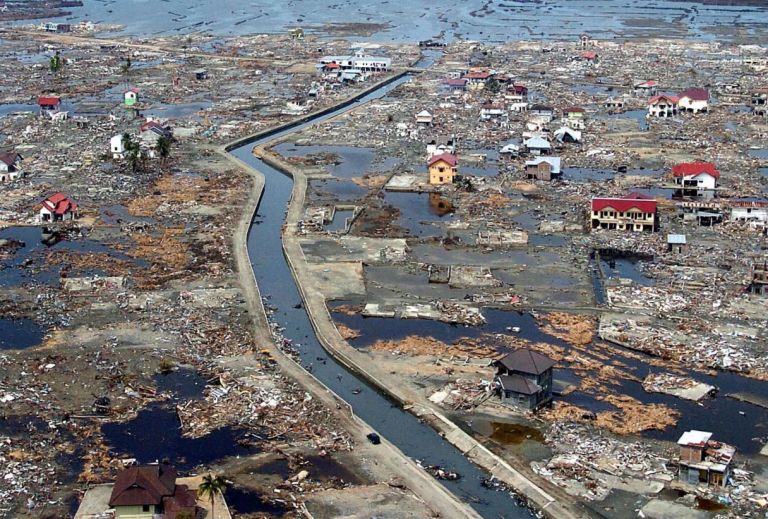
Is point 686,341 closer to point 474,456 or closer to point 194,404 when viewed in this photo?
point 474,456

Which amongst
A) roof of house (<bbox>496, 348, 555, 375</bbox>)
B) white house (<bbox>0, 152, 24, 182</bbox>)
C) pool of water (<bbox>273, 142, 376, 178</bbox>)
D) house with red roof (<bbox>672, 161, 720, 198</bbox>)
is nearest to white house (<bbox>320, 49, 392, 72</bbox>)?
pool of water (<bbox>273, 142, 376, 178</bbox>)

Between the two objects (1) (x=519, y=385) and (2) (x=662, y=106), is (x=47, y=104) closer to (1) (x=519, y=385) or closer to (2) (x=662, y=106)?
(2) (x=662, y=106)

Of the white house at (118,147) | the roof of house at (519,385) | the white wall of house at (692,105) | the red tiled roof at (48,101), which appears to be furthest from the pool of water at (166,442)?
the white wall of house at (692,105)

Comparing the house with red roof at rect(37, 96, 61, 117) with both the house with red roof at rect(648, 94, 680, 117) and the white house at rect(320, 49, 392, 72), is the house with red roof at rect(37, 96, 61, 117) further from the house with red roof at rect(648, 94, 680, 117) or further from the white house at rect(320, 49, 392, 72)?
the house with red roof at rect(648, 94, 680, 117)

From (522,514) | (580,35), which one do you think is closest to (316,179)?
(522,514)

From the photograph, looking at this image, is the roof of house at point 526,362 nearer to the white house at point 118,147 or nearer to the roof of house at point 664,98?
the white house at point 118,147
